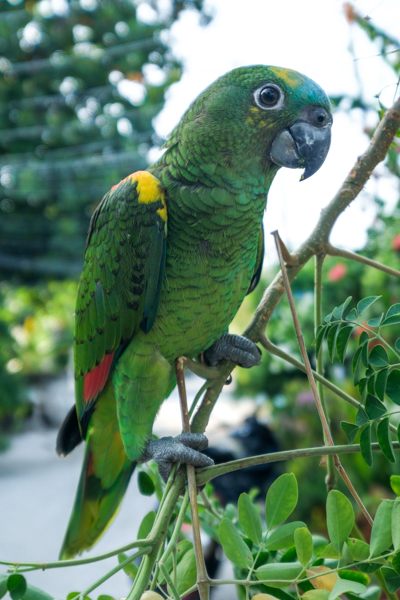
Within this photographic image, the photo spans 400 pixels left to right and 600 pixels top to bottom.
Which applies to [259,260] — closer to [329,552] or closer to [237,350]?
[237,350]

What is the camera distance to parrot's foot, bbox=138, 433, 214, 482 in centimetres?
50

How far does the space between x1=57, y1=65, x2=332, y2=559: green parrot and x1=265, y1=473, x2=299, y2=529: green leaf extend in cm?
21

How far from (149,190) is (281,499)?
45 centimetres

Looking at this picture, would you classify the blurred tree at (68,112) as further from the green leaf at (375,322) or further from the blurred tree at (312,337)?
the green leaf at (375,322)

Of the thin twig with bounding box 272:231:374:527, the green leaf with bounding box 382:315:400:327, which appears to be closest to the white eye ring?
the thin twig with bounding box 272:231:374:527

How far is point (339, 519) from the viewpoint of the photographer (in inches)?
12.9

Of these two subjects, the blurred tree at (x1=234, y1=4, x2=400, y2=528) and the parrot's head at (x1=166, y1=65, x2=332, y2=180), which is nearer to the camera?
the parrot's head at (x1=166, y1=65, x2=332, y2=180)

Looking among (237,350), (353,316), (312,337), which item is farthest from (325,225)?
(312,337)

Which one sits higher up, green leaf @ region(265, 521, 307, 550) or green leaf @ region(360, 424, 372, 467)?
green leaf @ region(360, 424, 372, 467)

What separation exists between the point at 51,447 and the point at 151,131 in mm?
2387

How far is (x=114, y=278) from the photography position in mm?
676

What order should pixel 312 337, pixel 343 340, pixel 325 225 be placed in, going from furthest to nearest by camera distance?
pixel 312 337, pixel 325 225, pixel 343 340

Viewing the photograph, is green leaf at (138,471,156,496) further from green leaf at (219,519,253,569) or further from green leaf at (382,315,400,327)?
green leaf at (382,315,400,327)

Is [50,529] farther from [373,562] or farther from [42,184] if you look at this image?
Answer: [373,562]
